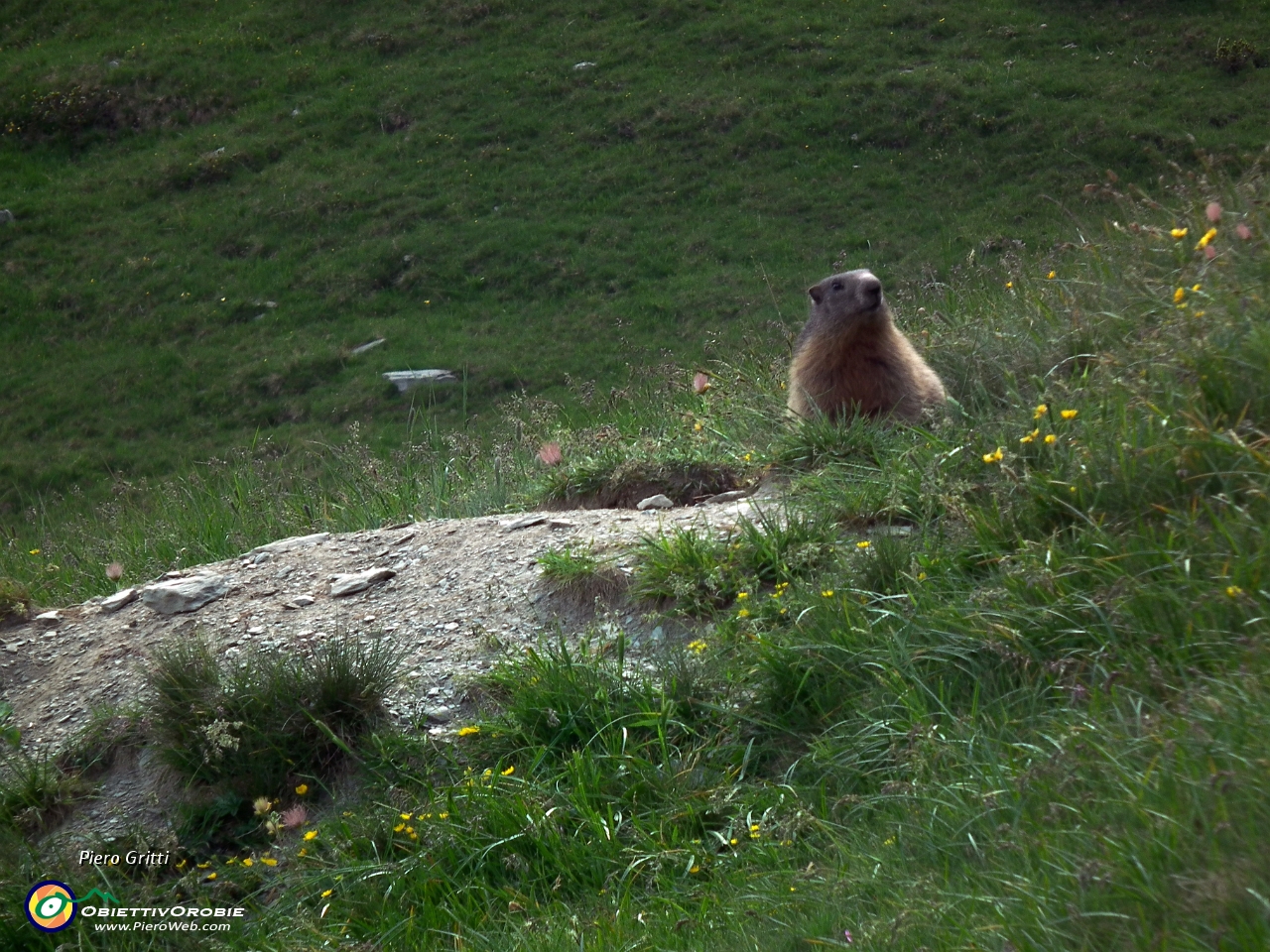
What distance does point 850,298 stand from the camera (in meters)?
7.04

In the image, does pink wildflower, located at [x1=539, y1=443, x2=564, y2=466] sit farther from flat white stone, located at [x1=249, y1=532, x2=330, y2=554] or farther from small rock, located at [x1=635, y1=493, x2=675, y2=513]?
flat white stone, located at [x1=249, y1=532, x2=330, y2=554]

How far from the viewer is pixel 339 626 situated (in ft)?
16.9

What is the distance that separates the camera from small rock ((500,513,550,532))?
19.1 ft

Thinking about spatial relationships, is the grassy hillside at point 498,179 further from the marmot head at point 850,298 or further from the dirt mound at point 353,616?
the dirt mound at point 353,616

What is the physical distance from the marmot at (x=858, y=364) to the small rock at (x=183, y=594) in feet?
11.3

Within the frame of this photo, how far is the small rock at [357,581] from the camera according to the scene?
5586 mm

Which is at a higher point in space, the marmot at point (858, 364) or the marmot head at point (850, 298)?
the marmot head at point (850, 298)

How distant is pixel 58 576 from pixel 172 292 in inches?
732

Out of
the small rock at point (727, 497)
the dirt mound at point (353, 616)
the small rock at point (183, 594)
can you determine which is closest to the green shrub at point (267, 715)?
the dirt mound at point (353, 616)

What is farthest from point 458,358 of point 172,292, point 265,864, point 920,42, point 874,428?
point 265,864

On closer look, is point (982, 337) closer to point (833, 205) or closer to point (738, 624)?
point (738, 624)

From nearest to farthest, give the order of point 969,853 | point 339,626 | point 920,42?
1. point 969,853
2. point 339,626
3. point 920,42

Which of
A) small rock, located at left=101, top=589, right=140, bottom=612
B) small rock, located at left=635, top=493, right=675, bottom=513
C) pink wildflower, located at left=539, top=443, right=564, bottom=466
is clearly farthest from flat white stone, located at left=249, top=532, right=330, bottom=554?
small rock, located at left=635, top=493, right=675, bottom=513

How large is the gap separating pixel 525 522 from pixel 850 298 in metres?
2.66
